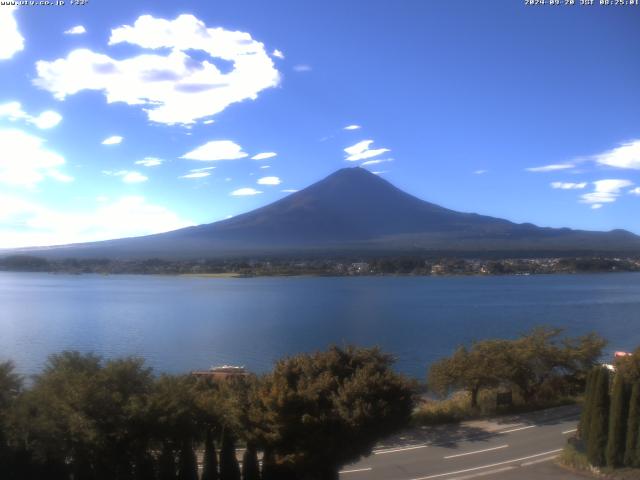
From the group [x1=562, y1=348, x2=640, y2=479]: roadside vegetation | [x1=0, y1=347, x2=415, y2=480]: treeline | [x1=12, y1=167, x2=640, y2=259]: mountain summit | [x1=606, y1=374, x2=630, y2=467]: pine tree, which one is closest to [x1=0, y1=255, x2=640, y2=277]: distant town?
[x1=12, y1=167, x2=640, y2=259]: mountain summit

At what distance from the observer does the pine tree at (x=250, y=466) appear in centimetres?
693

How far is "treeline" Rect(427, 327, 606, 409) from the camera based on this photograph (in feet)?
41.8

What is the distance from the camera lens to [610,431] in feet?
27.2

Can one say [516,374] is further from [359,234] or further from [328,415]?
[359,234]

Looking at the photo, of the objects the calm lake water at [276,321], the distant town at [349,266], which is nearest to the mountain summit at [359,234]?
the distant town at [349,266]

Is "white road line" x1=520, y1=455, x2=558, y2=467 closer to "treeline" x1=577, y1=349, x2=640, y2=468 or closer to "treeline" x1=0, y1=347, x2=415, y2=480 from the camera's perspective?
"treeline" x1=577, y1=349, x2=640, y2=468

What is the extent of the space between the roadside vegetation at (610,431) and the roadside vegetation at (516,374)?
3.56 m

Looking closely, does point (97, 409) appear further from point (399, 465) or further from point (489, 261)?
point (489, 261)

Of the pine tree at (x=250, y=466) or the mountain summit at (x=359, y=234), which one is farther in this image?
the mountain summit at (x=359, y=234)

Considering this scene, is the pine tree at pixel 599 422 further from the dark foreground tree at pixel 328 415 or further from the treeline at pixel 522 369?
the treeline at pixel 522 369

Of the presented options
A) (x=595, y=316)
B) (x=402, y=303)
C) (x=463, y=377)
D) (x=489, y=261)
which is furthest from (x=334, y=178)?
(x=463, y=377)

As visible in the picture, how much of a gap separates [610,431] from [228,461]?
5.03 m

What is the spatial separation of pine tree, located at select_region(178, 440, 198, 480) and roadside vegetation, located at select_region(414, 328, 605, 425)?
6371 millimetres

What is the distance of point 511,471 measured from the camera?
27.4 feet
